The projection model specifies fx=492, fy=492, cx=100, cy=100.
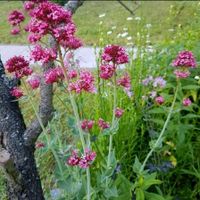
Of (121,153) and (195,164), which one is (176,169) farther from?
(121,153)

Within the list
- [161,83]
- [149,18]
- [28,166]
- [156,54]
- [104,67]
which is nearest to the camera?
[104,67]

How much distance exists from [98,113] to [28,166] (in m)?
0.66

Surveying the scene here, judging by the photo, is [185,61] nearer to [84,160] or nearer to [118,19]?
[84,160]

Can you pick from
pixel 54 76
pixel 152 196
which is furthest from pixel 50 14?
pixel 152 196

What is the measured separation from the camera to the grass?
6.37 meters

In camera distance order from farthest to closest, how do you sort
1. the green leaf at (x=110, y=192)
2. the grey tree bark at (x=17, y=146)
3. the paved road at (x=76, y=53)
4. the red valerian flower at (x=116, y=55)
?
the paved road at (x=76, y=53), the grey tree bark at (x=17, y=146), the green leaf at (x=110, y=192), the red valerian flower at (x=116, y=55)

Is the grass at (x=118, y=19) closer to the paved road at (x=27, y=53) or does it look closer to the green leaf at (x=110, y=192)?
the paved road at (x=27, y=53)

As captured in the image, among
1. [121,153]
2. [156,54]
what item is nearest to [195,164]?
[121,153]

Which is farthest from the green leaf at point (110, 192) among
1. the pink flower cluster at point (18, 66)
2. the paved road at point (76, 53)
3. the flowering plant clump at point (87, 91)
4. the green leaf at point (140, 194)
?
the paved road at point (76, 53)

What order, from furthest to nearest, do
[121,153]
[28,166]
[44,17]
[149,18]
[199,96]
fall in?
[149,18]
[199,96]
[121,153]
[28,166]
[44,17]

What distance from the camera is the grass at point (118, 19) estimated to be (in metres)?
6.37

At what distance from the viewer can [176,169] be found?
2.59m

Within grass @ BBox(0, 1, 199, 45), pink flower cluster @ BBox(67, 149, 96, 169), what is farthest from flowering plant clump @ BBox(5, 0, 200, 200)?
grass @ BBox(0, 1, 199, 45)

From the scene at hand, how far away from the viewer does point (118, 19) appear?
7.44 m
